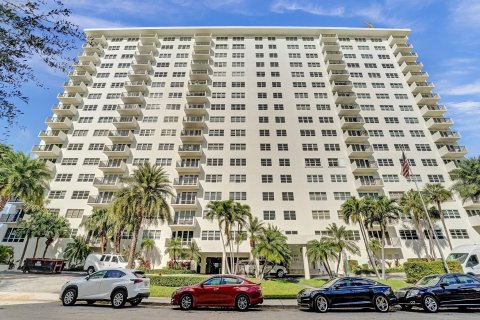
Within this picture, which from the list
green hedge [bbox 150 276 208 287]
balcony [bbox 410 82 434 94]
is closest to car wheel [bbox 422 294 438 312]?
green hedge [bbox 150 276 208 287]

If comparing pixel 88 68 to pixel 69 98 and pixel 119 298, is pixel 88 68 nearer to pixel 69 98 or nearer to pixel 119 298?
pixel 69 98

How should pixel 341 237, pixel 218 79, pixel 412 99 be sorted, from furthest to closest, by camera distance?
pixel 218 79 → pixel 412 99 → pixel 341 237

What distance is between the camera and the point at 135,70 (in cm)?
5916

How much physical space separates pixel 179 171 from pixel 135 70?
29.8m

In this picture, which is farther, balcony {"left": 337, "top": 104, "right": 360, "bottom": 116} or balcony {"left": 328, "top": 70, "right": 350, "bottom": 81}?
balcony {"left": 328, "top": 70, "right": 350, "bottom": 81}

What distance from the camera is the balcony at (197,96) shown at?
5303 cm

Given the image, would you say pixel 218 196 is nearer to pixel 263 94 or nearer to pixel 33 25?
pixel 263 94

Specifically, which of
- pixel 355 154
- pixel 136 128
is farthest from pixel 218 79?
pixel 355 154

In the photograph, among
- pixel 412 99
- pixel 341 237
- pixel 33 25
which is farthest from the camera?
pixel 412 99

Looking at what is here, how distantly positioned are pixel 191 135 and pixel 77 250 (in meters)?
26.0

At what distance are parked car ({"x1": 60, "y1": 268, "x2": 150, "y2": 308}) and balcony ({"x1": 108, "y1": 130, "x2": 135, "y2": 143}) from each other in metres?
38.5

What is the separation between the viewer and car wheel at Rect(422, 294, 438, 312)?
12.6 metres

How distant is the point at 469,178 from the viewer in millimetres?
37750

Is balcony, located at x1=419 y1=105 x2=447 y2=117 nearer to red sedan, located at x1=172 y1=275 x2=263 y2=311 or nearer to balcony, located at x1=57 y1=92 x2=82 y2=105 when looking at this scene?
red sedan, located at x1=172 y1=275 x2=263 y2=311
